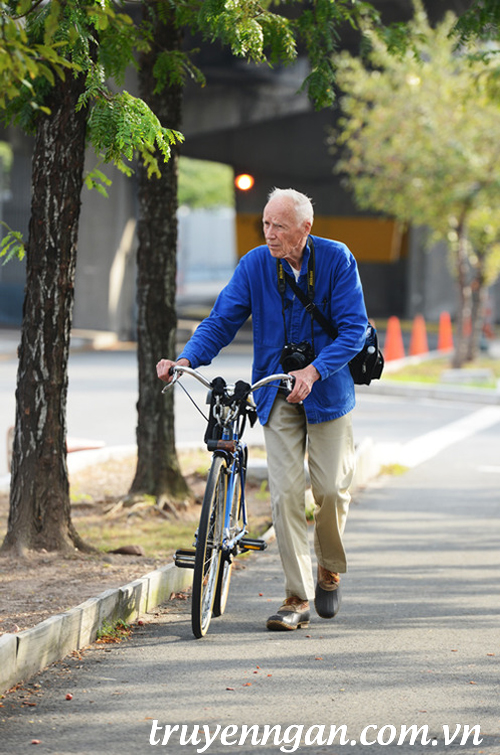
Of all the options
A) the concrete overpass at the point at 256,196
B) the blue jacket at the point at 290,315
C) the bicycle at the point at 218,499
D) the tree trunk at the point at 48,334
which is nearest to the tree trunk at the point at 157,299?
the tree trunk at the point at 48,334

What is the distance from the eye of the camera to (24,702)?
439cm

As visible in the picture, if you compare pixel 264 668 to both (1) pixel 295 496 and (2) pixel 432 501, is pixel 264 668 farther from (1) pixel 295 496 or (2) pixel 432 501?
(2) pixel 432 501

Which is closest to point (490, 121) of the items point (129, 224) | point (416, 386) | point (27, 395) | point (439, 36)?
point (439, 36)

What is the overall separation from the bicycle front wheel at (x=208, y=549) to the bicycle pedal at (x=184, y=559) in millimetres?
73

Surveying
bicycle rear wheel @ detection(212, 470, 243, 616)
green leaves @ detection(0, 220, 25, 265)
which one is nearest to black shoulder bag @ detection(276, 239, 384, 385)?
bicycle rear wheel @ detection(212, 470, 243, 616)

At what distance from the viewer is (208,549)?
5457 millimetres

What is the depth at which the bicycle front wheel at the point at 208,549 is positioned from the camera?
17.0 feet

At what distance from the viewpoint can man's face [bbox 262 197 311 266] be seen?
210 inches

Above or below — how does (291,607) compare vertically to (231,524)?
below

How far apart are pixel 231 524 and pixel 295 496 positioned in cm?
43

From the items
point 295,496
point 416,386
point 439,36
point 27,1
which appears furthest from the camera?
point 439,36

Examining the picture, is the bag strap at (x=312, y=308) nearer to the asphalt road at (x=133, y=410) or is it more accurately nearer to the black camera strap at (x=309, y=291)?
the black camera strap at (x=309, y=291)

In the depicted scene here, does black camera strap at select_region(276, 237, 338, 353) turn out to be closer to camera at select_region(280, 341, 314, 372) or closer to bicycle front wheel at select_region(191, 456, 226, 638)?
camera at select_region(280, 341, 314, 372)

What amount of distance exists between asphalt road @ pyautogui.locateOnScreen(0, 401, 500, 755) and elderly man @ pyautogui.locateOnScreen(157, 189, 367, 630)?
0.43m
